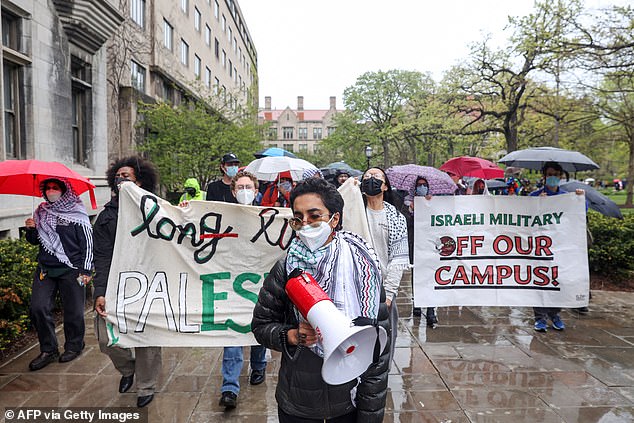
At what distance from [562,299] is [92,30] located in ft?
32.0

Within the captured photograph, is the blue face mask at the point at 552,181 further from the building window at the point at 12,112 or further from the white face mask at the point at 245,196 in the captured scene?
the building window at the point at 12,112

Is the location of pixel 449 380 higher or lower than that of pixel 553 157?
lower

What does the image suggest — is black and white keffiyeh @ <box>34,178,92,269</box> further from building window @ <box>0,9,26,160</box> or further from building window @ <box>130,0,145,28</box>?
building window @ <box>130,0,145,28</box>

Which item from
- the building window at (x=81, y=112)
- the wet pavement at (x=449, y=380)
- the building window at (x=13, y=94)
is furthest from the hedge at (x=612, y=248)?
the building window at (x=81, y=112)

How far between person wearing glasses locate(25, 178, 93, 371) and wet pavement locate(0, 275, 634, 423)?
232 millimetres

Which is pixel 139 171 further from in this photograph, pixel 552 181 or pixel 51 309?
pixel 552 181

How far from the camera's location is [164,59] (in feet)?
62.8

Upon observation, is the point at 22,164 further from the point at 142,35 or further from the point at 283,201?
the point at 142,35

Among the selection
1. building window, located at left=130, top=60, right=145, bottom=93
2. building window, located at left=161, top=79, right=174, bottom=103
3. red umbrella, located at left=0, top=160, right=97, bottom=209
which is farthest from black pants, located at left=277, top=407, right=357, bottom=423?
building window, located at left=161, top=79, right=174, bottom=103

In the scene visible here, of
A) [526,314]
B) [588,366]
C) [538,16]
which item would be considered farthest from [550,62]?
[588,366]

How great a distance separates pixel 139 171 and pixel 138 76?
549 inches

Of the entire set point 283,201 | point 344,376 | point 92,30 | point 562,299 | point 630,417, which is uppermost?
point 92,30

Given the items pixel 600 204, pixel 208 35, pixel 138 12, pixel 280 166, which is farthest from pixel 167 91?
pixel 600 204

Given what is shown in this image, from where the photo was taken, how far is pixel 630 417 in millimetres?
3570
